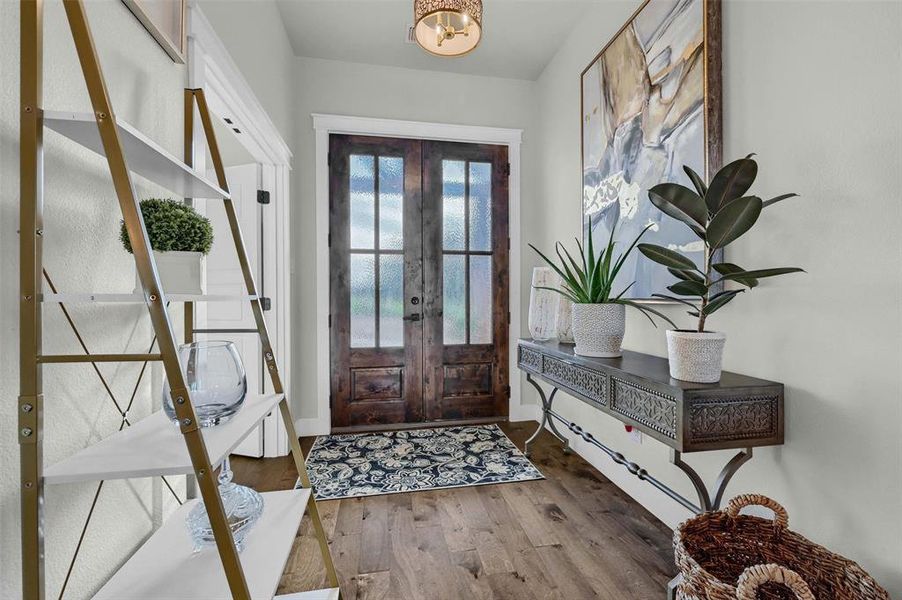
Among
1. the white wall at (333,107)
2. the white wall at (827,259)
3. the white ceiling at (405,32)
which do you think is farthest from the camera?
the white wall at (333,107)

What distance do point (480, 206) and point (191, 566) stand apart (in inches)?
118

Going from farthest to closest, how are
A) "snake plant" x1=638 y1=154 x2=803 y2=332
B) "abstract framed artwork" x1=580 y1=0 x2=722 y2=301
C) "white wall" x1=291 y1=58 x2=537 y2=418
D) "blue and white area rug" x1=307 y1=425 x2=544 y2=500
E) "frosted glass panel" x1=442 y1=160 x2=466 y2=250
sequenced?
"frosted glass panel" x1=442 y1=160 x2=466 y2=250
"white wall" x1=291 y1=58 x2=537 y2=418
"blue and white area rug" x1=307 y1=425 x2=544 y2=500
"abstract framed artwork" x1=580 y1=0 x2=722 y2=301
"snake plant" x1=638 y1=154 x2=803 y2=332

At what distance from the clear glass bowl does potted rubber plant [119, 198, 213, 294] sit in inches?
6.4

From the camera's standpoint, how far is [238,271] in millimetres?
2695

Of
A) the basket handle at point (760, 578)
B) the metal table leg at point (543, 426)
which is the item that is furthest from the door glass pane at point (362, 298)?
the basket handle at point (760, 578)

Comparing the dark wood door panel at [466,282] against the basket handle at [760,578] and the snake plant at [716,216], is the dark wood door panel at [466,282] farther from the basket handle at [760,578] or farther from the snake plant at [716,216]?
the basket handle at [760,578]

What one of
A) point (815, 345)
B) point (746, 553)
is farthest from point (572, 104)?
point (746, 553)

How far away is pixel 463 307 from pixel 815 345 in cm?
240

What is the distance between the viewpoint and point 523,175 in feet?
11.7

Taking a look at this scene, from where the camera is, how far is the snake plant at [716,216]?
124 cm

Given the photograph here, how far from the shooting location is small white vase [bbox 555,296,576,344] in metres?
2.42

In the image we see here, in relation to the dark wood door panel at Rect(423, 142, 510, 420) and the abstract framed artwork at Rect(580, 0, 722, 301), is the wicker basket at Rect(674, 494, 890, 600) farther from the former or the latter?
the dark wood door panel at Rect(423, 142, 510, 420)

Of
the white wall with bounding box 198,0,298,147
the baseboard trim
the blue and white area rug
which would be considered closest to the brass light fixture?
the white wall with bounding box 198,0,298,147

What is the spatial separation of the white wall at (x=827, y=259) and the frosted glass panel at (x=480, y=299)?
199cm
